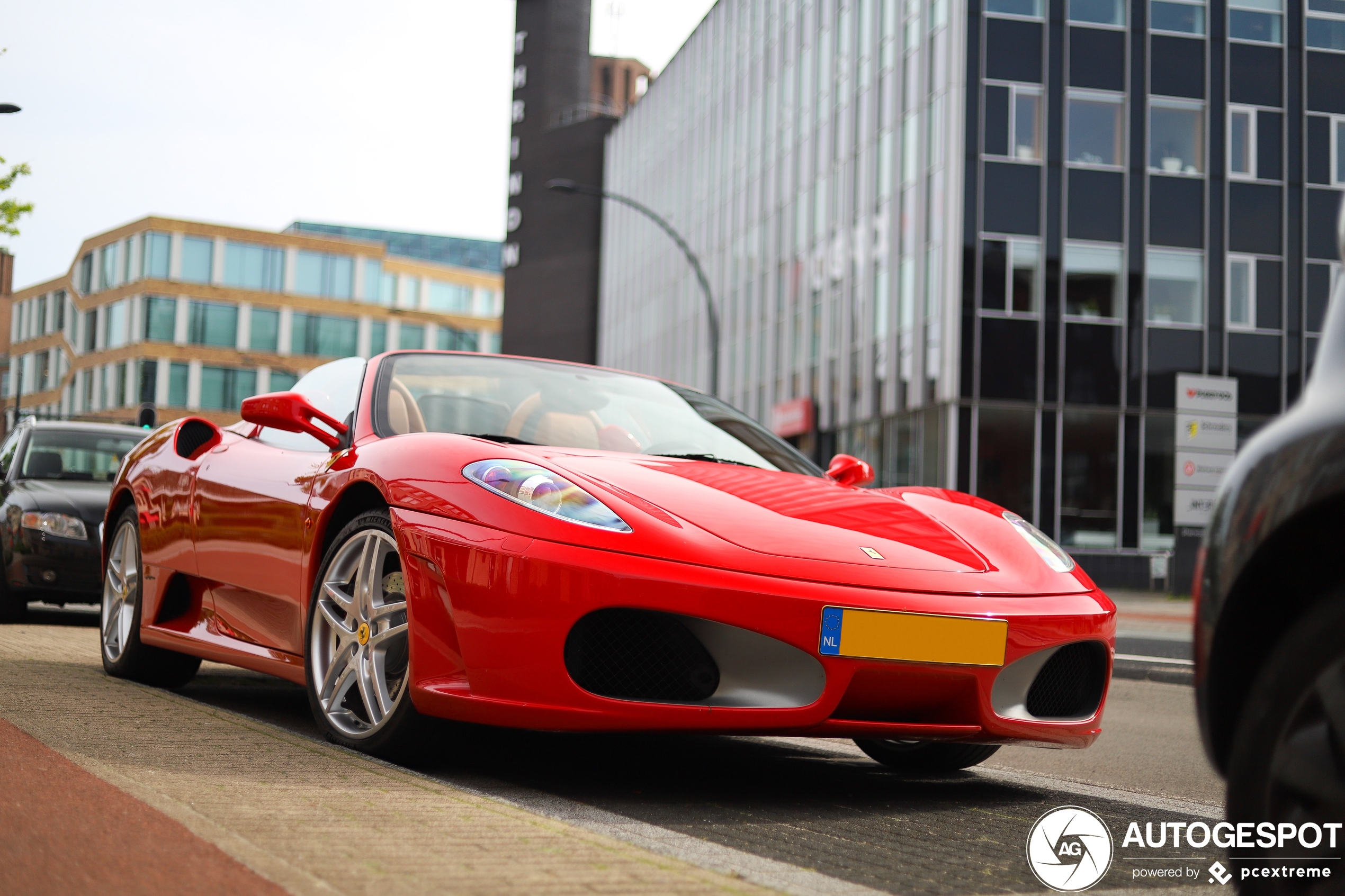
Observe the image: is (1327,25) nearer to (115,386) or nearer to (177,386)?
(177,386)

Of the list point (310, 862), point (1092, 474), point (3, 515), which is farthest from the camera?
point (1092, 474)

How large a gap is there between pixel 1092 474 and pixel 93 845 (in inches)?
1003

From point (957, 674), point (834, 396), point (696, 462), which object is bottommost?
point (957, 674)

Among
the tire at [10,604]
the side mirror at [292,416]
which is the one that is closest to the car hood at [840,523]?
the side mirror at [292,416]

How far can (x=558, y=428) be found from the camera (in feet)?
16.1

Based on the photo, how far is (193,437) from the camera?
19.4 feet

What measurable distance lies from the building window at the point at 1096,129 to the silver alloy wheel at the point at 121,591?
23.4 metres

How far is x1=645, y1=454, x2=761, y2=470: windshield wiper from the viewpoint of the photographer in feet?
16.1

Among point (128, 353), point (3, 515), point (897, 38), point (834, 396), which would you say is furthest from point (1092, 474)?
point (128, 353)

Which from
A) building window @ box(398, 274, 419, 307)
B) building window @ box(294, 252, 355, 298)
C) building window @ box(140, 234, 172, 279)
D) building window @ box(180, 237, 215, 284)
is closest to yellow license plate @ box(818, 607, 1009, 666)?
building window @ box(180, 237, 215, 284)

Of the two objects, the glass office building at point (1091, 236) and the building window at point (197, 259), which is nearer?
the glass office building at point (1091, 236)

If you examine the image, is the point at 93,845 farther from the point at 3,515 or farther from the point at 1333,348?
the point at 3,515

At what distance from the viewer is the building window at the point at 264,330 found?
8444cm

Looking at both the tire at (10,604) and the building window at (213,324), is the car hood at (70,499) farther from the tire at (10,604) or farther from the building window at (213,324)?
the building window at (213,324)
